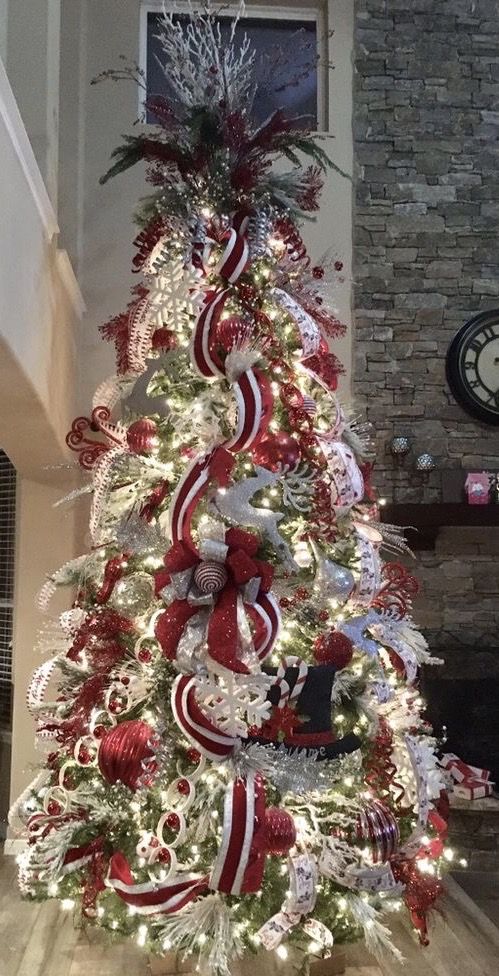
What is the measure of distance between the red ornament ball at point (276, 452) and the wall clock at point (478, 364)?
163 cm

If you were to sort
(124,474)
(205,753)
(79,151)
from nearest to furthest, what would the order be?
(205,753)
(124,474)
(79,151)

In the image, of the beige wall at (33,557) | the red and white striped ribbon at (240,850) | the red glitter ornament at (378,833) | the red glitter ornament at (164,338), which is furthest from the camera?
the beige wall at (33,557)

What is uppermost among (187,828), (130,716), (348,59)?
(348,59)

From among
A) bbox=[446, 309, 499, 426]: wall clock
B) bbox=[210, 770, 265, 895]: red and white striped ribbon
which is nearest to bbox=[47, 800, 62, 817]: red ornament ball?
bbox=[210, 770, 265, 895]: red and white striped ribbon

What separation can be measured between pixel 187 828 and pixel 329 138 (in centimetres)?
311

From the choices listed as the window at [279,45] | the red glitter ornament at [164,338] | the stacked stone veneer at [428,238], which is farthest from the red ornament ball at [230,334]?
the window at [279,45]

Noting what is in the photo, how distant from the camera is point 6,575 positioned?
3.50 meters

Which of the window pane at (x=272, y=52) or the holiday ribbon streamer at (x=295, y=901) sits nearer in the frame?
the holiday ribbon streamer at (x=295, y=901)

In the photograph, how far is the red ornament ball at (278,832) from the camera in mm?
1827

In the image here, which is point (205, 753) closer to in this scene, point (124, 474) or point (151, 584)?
point (151, 584)

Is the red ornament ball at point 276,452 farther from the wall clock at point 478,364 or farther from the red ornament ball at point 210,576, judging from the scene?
the wall clock at point 478,364

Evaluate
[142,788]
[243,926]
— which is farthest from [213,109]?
[243,926]

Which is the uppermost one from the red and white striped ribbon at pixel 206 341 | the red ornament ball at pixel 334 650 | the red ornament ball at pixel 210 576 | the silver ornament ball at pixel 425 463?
the red and white striped ribbon at pixel 206 341

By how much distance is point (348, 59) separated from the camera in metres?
3.60
